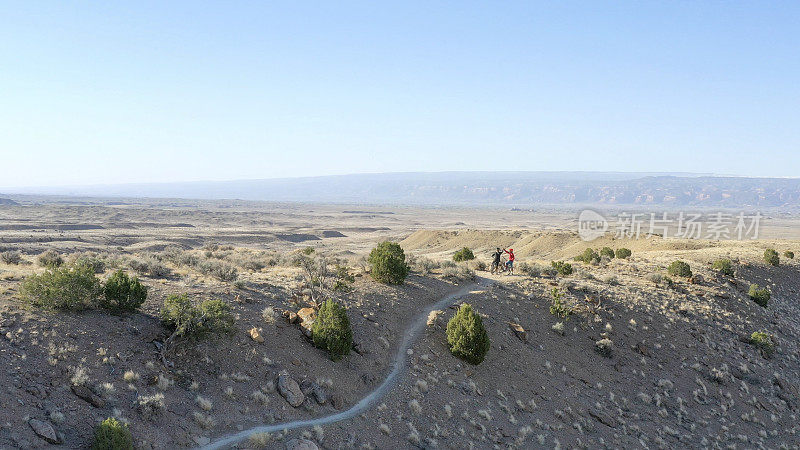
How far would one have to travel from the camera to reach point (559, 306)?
21938mm

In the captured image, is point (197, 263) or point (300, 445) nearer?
point (300, 445)

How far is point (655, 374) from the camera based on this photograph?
19.9 metres

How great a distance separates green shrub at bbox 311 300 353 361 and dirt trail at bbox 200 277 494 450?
1.75 m

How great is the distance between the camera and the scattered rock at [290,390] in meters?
12.5

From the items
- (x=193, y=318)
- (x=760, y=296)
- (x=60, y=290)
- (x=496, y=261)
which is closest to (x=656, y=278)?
(x=760, y=296)

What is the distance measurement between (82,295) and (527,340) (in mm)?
16519

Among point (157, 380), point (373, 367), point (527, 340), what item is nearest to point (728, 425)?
point (527, 340)

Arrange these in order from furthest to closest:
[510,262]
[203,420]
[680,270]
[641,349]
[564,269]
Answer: [680,270] < [564,269] < [510,262] < [641,349] < [203,420]

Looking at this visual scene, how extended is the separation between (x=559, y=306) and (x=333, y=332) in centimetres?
1247

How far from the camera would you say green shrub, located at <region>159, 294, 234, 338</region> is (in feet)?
41.8

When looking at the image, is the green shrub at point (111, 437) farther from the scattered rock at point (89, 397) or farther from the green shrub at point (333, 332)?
the green shrub at point (333, 332)

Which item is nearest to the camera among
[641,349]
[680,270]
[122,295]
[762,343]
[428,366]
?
[122,295]

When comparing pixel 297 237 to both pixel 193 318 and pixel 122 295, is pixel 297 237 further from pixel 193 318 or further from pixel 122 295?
pixel 193 318

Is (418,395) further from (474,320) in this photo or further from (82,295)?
(82,295)
